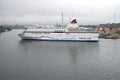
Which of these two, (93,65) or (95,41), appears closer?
(93,65)

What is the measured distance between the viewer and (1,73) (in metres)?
8.23

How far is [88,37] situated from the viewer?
892 inches

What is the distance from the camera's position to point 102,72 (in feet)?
28.3

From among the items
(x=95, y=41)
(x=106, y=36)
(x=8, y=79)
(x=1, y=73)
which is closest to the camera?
(x=8, y=79)

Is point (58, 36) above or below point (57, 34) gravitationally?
below

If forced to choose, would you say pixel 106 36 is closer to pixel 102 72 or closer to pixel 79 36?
pixel 79 36

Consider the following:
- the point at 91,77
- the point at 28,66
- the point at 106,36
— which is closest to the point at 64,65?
the point at 28,66

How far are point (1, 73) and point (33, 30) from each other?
1523 cm

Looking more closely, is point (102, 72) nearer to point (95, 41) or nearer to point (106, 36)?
point (95, 41)

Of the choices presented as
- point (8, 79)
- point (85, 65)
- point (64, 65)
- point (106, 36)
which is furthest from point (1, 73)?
point (106, 36)

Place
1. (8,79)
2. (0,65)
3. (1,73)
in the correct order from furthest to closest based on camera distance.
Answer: (0,65)
(1,73)
(8,79)

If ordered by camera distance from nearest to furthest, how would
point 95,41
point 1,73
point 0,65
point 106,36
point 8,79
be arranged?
1. point 8,79
2. point 1,73
3. point 0,65
4. point 95,41
5. point 106,36

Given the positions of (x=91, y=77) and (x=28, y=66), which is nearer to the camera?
(x=91, y=77)

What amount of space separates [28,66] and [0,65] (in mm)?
1280
